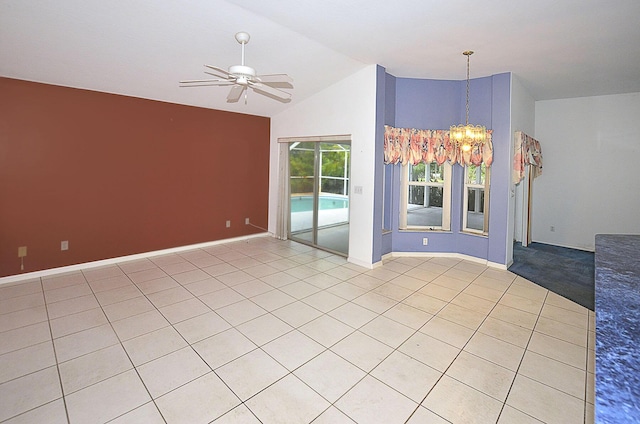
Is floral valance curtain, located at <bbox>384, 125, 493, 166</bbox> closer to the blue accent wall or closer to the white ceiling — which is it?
the blue accent wall

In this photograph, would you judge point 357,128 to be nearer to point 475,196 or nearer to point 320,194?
point 320,194

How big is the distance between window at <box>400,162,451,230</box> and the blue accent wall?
0.12 m

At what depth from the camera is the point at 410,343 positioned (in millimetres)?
2764

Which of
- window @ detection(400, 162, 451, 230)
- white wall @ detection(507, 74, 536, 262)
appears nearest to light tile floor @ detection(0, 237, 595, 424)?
white wall @ detection(507, 74, 536, 262)

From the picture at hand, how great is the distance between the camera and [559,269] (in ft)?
16.0

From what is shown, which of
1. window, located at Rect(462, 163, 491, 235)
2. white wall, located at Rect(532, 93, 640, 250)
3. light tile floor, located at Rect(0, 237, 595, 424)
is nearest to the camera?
light tile floor, located at Rect(0, 237, 595, 424)

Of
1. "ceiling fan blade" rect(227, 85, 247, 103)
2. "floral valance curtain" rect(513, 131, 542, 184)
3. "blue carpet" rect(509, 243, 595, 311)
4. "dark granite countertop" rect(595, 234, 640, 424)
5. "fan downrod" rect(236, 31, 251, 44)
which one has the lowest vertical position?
"blue carpet" rect(509, 243, 595, 311)

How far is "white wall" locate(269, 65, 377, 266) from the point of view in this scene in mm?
4652

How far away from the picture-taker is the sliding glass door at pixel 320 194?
5.63 meters

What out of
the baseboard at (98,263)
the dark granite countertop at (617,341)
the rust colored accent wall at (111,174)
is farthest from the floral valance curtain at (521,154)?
the baseboard at (98,263)

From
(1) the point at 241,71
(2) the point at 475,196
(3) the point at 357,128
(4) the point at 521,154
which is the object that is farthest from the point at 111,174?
(4) the point at 521,154

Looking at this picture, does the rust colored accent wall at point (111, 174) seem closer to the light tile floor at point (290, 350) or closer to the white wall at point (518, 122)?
the light tile floor at point (290, 350)

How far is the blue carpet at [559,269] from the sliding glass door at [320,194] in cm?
287

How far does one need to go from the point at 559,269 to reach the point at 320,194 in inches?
161
